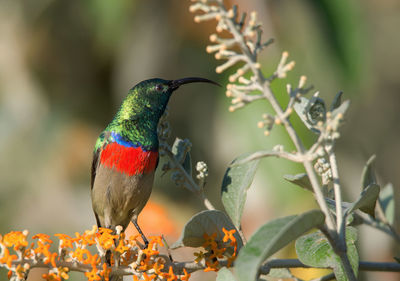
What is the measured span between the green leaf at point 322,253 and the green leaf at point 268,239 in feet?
1.05

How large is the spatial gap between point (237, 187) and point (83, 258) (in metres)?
0.54

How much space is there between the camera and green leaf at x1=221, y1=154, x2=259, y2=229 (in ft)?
6.33

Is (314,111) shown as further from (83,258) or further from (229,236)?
(83,258)

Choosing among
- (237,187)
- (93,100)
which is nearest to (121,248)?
(237,187)

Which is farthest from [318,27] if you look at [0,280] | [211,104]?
[0,280]

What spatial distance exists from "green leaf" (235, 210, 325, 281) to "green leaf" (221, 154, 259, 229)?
19.4 inches

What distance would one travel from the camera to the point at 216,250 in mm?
1876

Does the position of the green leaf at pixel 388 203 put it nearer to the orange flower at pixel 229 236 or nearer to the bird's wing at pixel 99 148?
the orange flower at pixel 229 236

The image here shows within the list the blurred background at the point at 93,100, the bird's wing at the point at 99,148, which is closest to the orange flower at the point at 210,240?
the bird's wing at the point at 99,148

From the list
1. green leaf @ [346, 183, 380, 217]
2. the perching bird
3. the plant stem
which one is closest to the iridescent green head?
the perching bird

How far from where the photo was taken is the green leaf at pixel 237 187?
76.0 inches

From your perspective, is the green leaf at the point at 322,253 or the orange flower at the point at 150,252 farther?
the orange flower at the point at 150,252

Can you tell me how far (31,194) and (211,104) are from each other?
7.35 ft

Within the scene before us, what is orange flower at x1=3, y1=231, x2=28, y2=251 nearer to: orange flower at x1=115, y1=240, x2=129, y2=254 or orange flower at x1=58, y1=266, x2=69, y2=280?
orange flower at x1=58, y1=266, x2=69, y2=280
